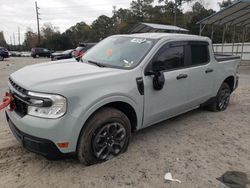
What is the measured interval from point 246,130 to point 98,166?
9.97ft

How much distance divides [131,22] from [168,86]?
193ft

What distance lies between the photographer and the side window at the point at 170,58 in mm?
3920

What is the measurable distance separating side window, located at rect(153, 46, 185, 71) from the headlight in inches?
64.0

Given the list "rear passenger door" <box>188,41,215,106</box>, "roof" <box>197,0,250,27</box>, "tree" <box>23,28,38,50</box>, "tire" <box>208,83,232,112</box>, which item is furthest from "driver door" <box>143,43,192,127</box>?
"tree" <box>23,28,38,50</box>

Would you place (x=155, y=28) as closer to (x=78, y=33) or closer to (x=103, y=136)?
(x=103, y=136)

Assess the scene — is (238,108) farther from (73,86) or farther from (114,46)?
(73,86)

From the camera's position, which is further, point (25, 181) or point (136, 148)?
point (136, 148)

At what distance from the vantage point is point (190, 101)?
15.4 feet

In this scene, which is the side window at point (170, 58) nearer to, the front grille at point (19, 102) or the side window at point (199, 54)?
the side window at point (199, 54)

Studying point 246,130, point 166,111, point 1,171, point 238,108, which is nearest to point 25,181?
point 1,171

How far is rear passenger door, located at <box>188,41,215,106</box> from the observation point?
465 cm

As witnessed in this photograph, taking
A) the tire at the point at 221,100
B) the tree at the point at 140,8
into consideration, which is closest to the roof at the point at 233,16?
the tire at the point at 221,100

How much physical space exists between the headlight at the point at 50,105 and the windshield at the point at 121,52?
4.09 ft

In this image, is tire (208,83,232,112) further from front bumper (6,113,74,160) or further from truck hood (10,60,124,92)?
front bumper (6,113,74,160)
